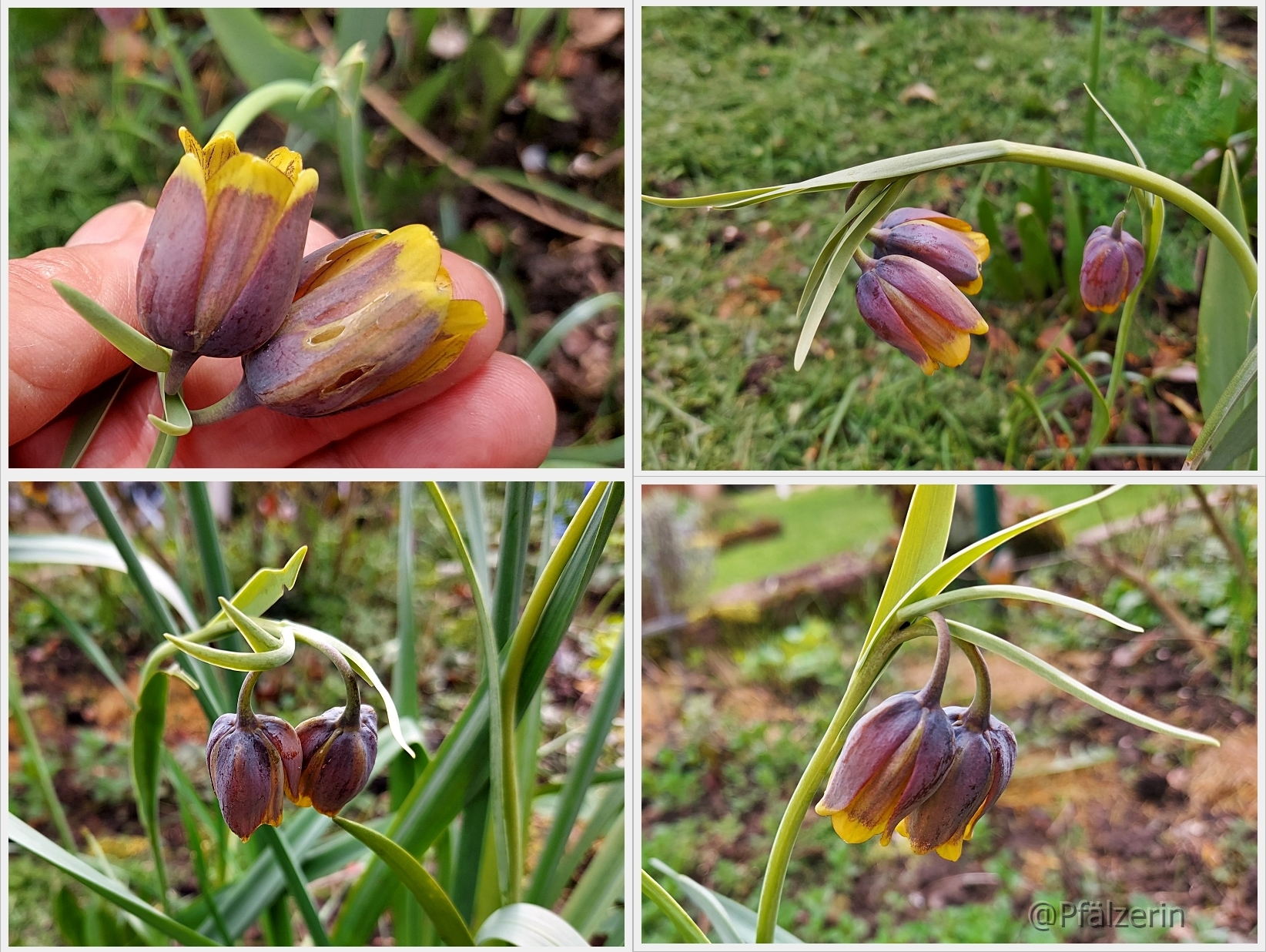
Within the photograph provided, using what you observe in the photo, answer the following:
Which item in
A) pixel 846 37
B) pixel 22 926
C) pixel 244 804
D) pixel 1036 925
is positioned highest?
→ pixel 846 37

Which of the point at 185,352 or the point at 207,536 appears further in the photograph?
the point at 207,536

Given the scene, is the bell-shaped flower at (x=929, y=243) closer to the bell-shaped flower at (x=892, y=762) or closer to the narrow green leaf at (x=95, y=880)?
the bell-shaped flower at (x=892, y=762)

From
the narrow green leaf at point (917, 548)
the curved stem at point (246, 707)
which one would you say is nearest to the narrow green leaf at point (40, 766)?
the curved stem at point (246, 707)

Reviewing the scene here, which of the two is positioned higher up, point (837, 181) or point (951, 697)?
point (837, 181)

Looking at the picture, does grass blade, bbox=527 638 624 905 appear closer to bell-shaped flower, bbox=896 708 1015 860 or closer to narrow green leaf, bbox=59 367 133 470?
bell-shaped flower, bbox=896 708 1015 860

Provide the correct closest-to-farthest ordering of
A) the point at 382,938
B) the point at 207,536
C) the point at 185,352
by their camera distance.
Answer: the point at 185,352 < the point at 207,536 < the point at 382,938

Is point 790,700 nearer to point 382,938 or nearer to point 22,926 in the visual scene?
point 382,938

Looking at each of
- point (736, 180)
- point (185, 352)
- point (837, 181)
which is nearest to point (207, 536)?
Answer: point (185, 352)
